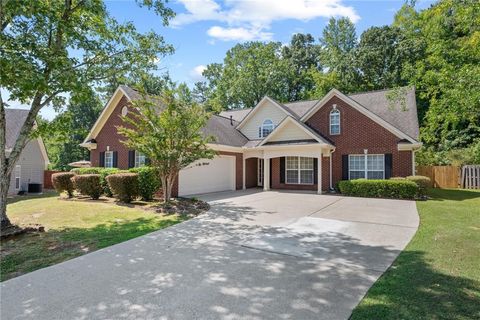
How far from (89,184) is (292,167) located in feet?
40.0

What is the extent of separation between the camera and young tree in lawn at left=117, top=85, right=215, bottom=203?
38.2 ft

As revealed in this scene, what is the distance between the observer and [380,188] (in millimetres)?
15219

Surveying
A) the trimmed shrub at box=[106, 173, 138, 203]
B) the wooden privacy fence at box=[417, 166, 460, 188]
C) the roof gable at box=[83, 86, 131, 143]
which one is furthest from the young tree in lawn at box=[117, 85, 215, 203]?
the wooden privacy fence at box=[417, 166, 460, 188]

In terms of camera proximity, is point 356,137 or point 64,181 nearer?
point 64,181

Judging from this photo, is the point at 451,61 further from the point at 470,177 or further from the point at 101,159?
the point at 101,159

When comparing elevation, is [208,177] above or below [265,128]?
below

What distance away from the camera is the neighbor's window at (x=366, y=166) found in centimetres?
1703

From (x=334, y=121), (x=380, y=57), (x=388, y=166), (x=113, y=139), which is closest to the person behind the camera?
(x=388, y=166)

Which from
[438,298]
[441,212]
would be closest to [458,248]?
[438,298]

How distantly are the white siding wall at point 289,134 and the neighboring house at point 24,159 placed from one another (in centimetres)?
1637

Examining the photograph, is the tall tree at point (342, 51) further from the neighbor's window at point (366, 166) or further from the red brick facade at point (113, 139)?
the red brick facade at point (113, 139)

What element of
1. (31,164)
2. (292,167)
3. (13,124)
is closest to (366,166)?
(292,167)

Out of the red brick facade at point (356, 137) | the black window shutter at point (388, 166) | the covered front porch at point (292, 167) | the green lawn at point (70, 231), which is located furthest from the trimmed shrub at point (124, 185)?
the black window shutter at point (388, 166)

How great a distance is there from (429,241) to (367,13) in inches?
379
